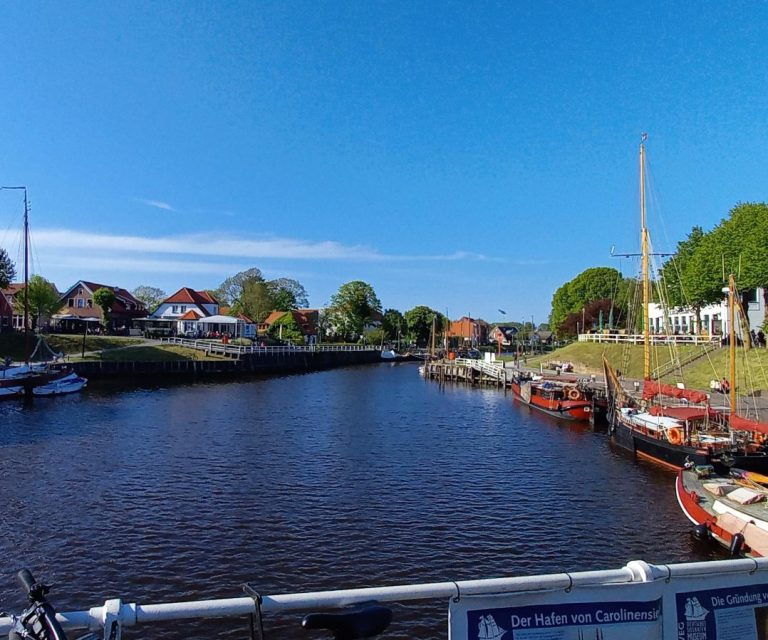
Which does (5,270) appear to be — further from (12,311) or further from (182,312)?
(182,312)

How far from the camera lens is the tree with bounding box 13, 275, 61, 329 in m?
83.5

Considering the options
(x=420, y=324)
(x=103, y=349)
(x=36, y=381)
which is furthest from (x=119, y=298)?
(x=420, y=324)

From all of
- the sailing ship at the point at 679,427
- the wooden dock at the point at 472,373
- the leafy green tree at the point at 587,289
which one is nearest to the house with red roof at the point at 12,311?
the wooden dock at the point at 472,373

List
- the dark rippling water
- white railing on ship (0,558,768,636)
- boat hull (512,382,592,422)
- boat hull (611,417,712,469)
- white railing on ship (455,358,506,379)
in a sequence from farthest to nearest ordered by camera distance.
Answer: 1. white railing on ship (455,358,506,379)
2. boat hull (512,382,592,422)
3. boat hull (611,417,712,469)
4. the dark rippling water
5. white railing on ship (0,558,768,636)

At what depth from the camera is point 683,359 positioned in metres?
56.5

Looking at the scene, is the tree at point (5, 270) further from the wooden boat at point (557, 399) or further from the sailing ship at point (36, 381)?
the wooden boat at point (557, 399)

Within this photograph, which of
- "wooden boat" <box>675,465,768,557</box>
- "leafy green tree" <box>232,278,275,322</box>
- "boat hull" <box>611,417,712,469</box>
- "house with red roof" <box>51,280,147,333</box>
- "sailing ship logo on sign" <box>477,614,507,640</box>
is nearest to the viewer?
"sailing ship logo on sign" <box>477,614,507,640</box>

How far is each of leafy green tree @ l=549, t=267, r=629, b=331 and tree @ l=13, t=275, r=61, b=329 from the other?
94.2 meters

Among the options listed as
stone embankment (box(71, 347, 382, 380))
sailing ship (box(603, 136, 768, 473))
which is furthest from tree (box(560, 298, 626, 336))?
sailing ship (box(603, 136, 768, 473))

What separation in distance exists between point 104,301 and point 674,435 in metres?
92.2

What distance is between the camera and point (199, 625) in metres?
13.5

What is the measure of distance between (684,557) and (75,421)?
3676cm

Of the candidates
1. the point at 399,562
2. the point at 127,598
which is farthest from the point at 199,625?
the point at 399,562

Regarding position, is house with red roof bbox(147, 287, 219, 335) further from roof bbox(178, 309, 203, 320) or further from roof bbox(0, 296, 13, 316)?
roof bbox(0, 296, 13, 316)
